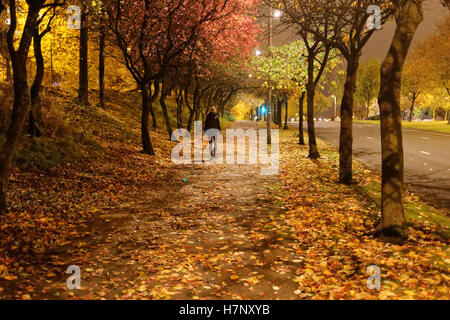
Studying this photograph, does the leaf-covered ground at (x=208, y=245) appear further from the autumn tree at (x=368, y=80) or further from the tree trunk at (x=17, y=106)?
the autumn tree at (x=368, y=80)

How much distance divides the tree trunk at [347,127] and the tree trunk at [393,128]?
5167mm

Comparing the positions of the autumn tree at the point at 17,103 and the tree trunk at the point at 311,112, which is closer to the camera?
the autumn tree at the point at 17,103

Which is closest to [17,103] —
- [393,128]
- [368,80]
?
[393,128]

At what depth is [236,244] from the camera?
6.92 meters

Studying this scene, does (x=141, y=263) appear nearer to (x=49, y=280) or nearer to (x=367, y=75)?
(x=49, y=280)

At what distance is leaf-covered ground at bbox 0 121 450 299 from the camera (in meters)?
5.07

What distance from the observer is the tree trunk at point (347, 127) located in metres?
12.0

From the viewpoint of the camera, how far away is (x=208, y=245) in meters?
6.89

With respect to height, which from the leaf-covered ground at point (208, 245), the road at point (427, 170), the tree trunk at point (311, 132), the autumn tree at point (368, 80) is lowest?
the leaf-covered ground at point (208, 245)

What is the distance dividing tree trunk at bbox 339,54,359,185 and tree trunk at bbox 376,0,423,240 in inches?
203

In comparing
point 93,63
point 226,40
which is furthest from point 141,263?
point 93,63

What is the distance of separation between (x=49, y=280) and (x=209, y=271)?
7.31ft

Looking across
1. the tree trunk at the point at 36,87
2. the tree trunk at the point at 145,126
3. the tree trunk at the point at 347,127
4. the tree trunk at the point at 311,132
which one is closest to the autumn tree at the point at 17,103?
the tree trunk at the point at 36,87
